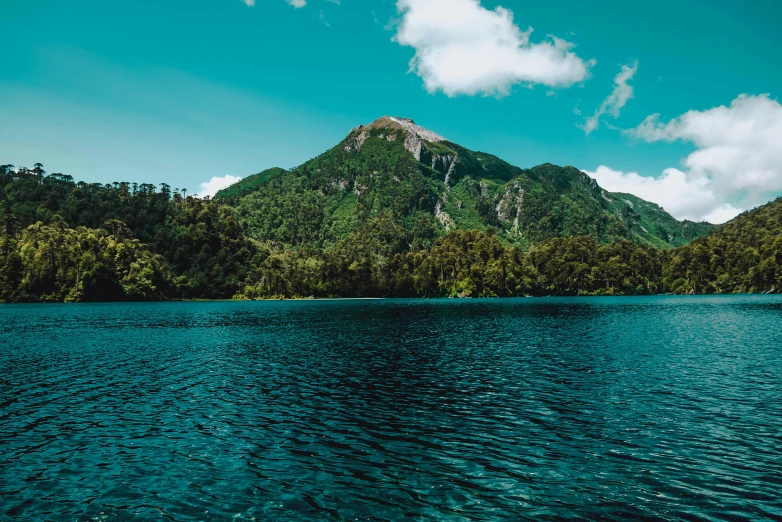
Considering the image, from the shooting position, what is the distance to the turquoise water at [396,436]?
66.7ft

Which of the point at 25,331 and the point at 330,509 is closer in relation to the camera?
the point at 330,509

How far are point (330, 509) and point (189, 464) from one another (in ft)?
32.9

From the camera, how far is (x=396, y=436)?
30.0m

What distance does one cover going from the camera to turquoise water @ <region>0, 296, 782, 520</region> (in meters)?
20.3

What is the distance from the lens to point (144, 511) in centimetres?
1983

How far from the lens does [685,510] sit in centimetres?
1911

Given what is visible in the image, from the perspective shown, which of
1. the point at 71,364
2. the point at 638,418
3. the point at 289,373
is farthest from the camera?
the point at 71,364

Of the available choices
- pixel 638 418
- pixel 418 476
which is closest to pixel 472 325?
pixel 638 418

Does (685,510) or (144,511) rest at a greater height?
(685,510)

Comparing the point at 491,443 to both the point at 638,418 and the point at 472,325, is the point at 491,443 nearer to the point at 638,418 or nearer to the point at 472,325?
the point at 638,418

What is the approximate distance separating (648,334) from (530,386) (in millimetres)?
52926

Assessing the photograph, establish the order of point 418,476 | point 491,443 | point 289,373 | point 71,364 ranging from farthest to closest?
point 71,364 < point 289,373 < point 491,443 < point 418,476

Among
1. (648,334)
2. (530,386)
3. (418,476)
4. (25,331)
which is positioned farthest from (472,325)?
(25,331)

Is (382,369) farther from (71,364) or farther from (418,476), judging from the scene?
(71,364)
